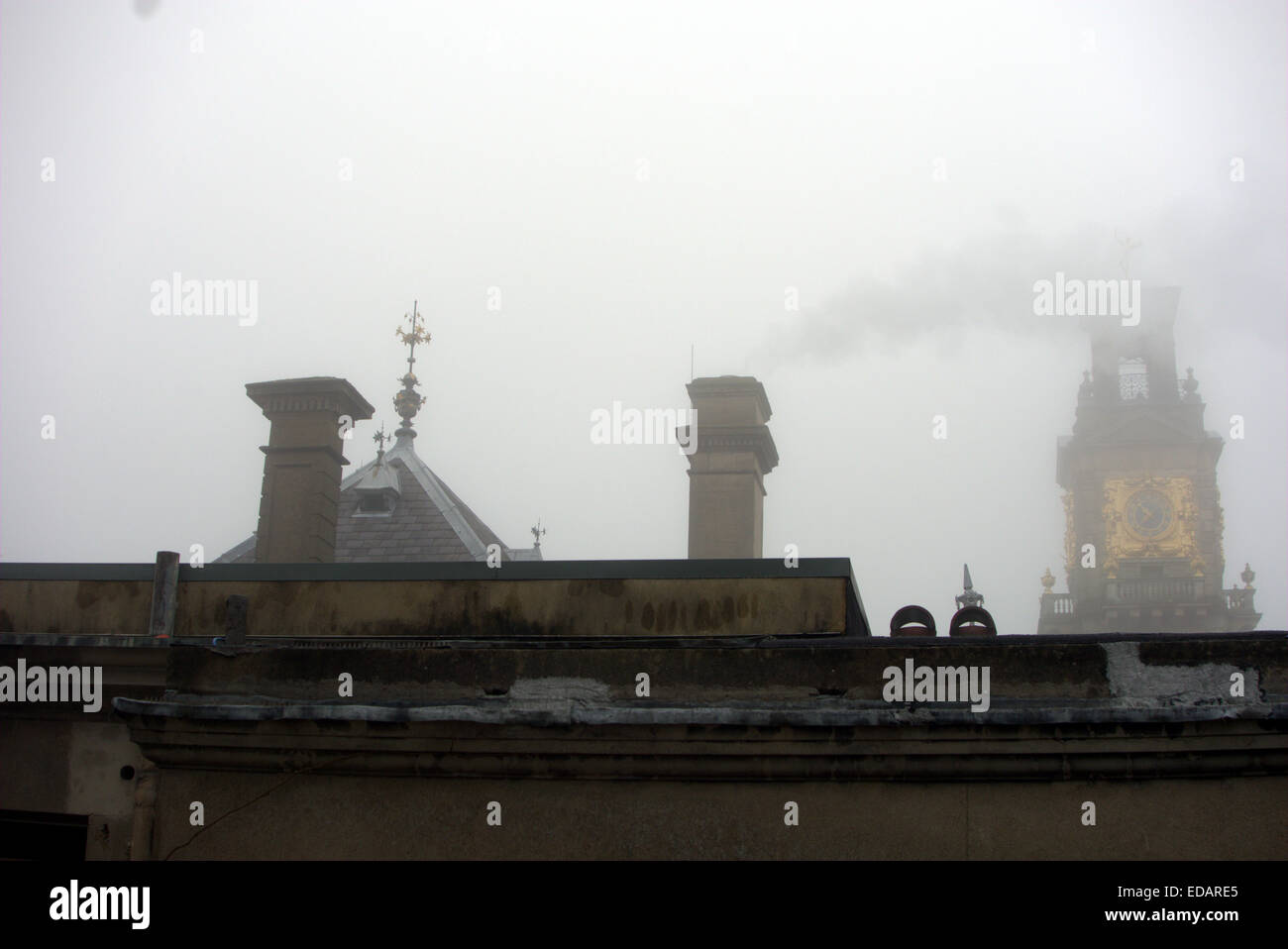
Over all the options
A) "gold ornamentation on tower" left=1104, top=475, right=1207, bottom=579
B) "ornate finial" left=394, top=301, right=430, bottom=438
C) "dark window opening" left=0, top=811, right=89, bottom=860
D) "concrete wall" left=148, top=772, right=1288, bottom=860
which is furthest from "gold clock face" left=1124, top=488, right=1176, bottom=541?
"dark window opening" left=0, top=811, right=89, bottom=860

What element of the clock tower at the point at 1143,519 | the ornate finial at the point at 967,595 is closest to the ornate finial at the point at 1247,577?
the clock tower at the point at 1143,519

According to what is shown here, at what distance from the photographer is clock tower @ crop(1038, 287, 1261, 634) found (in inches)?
3189

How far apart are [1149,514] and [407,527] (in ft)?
241

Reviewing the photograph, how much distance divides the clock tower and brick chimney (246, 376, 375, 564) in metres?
70.9

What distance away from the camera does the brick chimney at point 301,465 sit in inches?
603

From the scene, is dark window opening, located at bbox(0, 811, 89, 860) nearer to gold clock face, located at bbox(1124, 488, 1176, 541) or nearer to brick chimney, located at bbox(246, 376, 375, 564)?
brick chimney, located at bbox(246, 376, 375, 564)

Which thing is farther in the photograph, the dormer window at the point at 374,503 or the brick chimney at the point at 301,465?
the dormer window at the point at 374,503

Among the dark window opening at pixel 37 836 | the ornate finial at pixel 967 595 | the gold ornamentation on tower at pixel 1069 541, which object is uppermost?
the gold ornamentation on tower at pixel 1069 541

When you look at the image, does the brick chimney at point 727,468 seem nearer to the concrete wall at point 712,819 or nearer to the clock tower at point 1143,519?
the concrete wall at point 712,819

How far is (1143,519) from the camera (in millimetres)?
85375

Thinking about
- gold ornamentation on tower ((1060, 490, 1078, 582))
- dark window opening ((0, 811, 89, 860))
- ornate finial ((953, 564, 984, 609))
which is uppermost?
gold ornamentation on tower ((1060, 490, 1078, 582))

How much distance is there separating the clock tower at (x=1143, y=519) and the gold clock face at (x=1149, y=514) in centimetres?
7

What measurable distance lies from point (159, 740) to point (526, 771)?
2.12m
